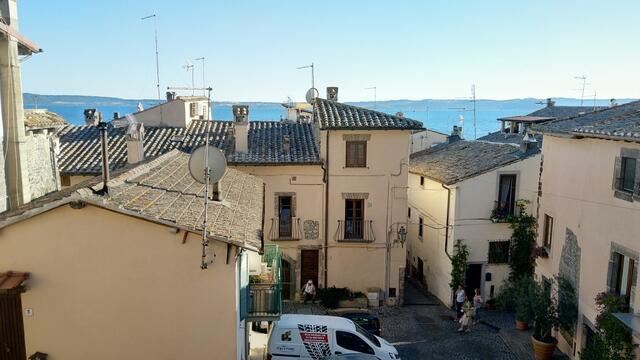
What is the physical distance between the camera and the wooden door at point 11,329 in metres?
8.98

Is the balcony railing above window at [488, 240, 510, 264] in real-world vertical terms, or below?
above

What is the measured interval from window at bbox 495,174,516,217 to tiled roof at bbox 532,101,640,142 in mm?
4459

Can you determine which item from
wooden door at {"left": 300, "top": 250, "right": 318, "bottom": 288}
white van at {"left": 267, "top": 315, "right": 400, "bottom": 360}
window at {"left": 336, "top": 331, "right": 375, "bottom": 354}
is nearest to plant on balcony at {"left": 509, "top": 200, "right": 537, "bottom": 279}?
wooden door at {"left": 300, "top": 250, "right": 318, "bottom": 288}

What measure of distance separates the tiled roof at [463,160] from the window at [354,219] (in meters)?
4.09

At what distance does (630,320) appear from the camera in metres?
12.2

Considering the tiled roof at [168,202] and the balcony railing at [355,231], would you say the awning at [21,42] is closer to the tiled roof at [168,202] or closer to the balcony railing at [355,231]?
the tiled roof at [168,202]

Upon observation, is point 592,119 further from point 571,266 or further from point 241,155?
point 241,155

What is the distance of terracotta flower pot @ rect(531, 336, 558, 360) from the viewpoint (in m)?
Answer: 16.6

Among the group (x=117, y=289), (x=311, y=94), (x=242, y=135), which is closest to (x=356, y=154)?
(x=242, y=135)

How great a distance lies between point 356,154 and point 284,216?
4.43m

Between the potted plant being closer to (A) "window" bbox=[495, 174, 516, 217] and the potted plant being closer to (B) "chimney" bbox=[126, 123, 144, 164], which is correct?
(A) "window" bbox=[495, 174, 516, 217]

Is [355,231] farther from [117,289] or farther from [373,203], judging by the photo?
[117,289]

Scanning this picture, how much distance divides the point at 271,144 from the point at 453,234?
963 centimetres

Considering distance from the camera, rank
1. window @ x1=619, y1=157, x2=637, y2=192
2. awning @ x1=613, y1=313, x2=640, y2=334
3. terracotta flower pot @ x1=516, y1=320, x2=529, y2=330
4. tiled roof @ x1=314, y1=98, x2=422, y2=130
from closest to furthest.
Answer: awning @ x1=613, y1=313, x2=640, y2=334 → window @ x1=619, y1=157, x2=637, y2=192 → terracotta flower pot @ x1=516, y1=320, x2=529, y2=330 → tiled roof @ x1=314, y1=98, x2=422, y2=130
